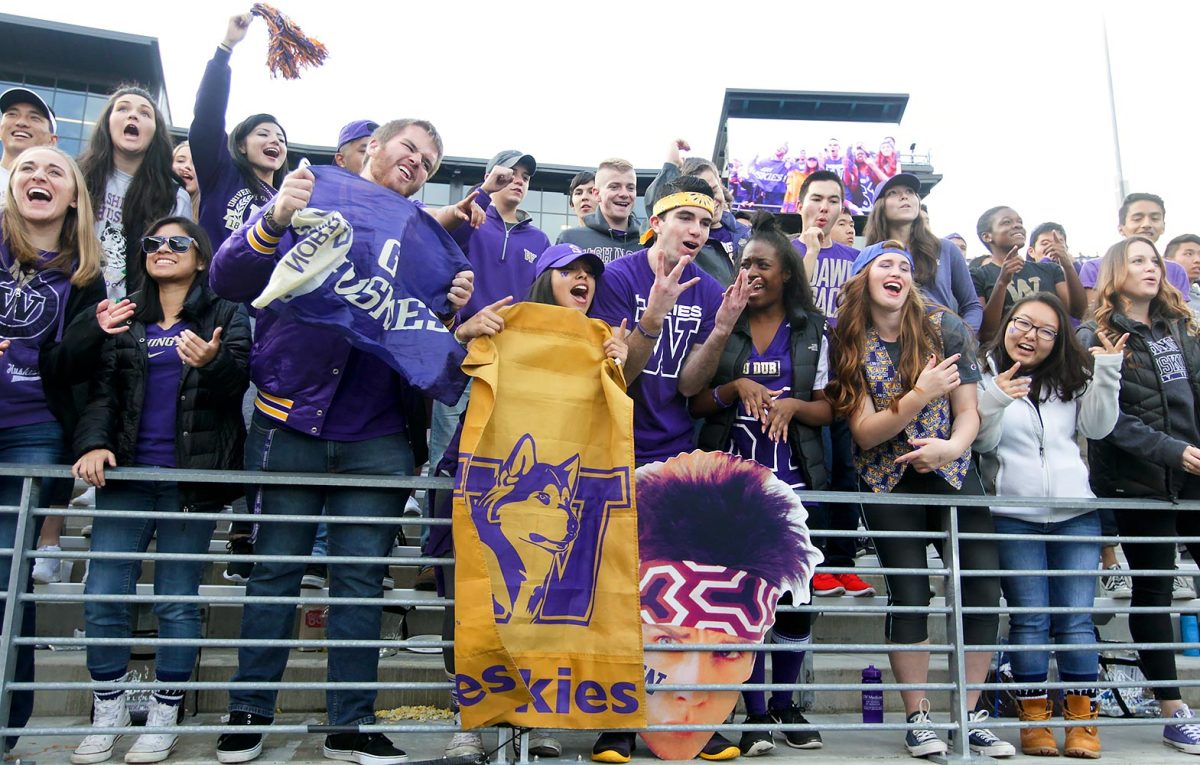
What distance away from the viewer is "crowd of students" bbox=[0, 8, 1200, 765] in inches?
133

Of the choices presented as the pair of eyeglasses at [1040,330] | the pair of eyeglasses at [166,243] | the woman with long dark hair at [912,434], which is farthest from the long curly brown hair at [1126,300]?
the pair of eyeglasses at [166,243]

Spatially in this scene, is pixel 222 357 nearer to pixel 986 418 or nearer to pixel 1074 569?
pixel 986 418

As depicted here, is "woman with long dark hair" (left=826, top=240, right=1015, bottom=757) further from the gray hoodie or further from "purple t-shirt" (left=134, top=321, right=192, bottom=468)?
"purple t-shirt" (left=134, top=321, right=192, bottom=468)

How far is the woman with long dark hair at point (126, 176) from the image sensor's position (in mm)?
4289

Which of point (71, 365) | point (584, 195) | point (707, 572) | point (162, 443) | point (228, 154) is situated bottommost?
point (707, 572)

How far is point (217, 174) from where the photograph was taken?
464 centimetres

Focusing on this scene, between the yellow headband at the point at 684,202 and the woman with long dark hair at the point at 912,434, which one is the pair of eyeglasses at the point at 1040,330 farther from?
the yellow headband at the point at 684,202

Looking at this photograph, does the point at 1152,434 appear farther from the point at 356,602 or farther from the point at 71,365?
the point at 71,365

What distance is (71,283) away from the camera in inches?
143

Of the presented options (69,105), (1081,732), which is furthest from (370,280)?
(69,105)

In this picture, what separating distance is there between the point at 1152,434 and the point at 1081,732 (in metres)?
1.44

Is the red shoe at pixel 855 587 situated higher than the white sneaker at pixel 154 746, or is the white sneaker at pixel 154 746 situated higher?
the red shoe at pixel 855 587

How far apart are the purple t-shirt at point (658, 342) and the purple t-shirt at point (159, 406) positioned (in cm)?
178

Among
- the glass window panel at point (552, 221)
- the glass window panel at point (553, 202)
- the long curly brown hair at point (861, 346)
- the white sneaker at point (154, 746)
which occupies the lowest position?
the white sneaker at point (154, 746)
